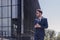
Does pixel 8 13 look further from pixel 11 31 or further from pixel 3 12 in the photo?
pixel 11 31

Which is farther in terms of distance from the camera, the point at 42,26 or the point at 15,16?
the point at 15,16

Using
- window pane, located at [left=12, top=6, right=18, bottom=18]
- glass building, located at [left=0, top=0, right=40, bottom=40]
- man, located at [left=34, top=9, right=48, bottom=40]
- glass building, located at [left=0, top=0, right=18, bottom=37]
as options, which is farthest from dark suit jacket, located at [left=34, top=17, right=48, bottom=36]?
window pane, located at [left=12, top=6, right=18, bottom=18]

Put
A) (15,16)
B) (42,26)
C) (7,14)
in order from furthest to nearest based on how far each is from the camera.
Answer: (7,14) < (15,16) < (42,26)

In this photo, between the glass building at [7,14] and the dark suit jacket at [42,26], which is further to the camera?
the glass building at [7,14]

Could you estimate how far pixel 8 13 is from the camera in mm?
18719

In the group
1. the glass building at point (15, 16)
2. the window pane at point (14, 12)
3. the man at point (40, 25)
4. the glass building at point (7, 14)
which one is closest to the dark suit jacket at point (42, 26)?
the man at point (40, 25)

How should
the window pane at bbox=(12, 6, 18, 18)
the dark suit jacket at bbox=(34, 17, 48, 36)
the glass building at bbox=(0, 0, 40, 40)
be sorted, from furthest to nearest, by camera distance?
the window pane at bbox=(12, 6, 18, 18) < the glass building at bbox=(0, 0, 40, 40) < the dark suit jacket at bbox=(34, 17, 48, 36)

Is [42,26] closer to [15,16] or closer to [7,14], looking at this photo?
[15,16]

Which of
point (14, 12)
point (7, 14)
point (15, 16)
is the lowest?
point (15, 16)

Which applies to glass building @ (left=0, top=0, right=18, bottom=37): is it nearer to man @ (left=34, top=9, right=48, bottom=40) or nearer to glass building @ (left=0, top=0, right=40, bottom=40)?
glass building @ (left=0, top=0, right=40, bottom=40)

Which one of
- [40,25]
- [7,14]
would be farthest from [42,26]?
[7,14]

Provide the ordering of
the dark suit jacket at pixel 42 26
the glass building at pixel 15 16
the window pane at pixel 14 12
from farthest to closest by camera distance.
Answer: the window pane at pixel 14 12
the glass building at pixel 15 16
the dark suit jacket at pixel 42 26

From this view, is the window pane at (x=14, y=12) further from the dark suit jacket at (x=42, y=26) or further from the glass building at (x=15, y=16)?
the dark suit jacket at (x=42, y=26)

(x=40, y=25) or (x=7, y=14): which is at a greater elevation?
(x=40, y=25)
